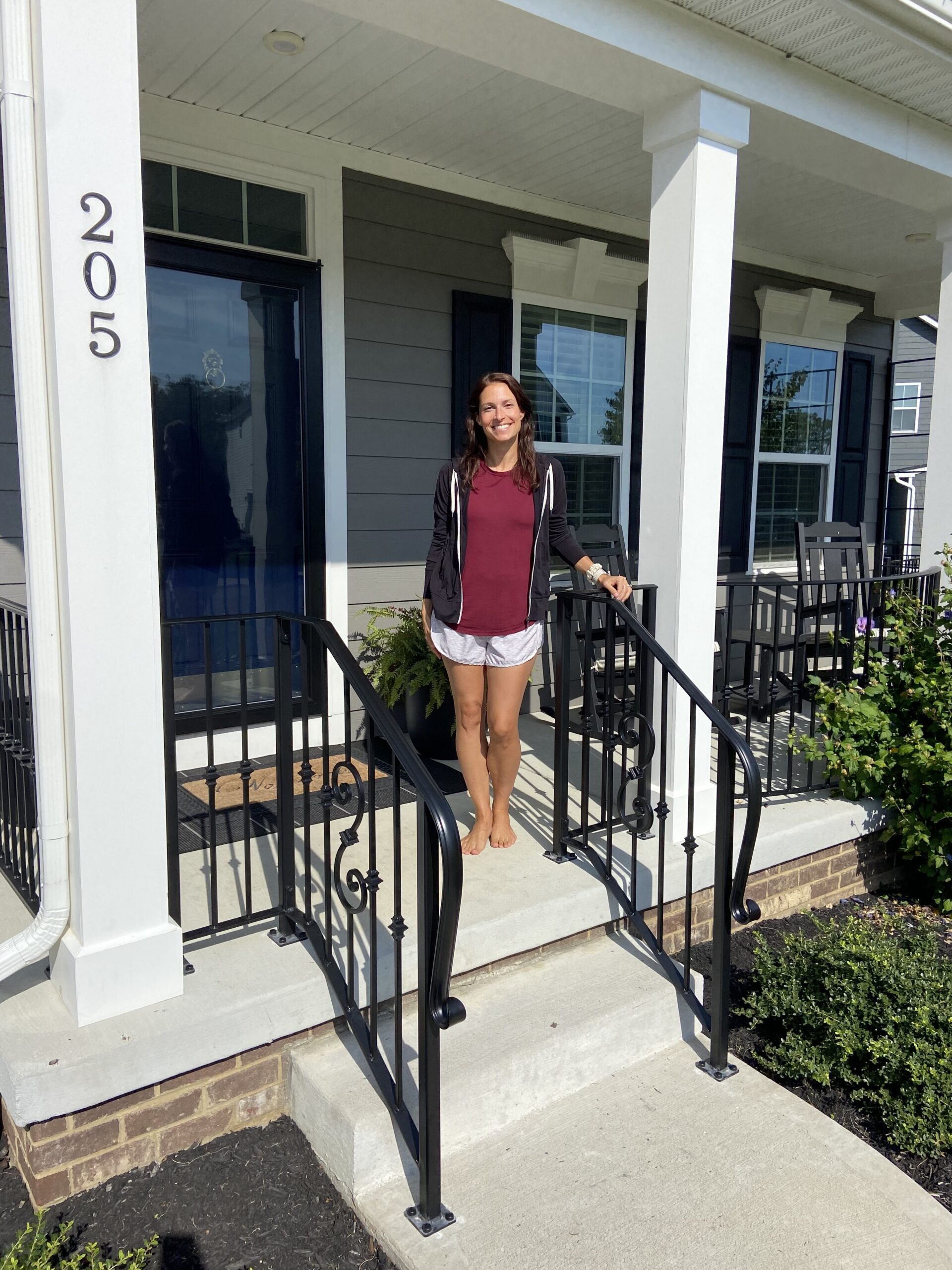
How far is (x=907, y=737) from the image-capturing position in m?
3.42

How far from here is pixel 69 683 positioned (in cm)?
191

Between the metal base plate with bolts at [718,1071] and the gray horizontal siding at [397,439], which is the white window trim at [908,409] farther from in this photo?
the metal base plate with bolts at [718,1071]

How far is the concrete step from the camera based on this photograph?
76.9 inches

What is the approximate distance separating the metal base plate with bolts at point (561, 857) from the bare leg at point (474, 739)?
206mm

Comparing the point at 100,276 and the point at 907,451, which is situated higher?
the point at 907,451

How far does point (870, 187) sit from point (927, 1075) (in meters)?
3.31

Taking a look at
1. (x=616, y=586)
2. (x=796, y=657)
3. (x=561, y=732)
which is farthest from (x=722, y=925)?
(x=796, y=657)

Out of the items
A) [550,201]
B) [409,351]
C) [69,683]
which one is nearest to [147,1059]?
[69,683]

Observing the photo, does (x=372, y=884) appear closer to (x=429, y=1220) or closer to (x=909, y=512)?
(x=429, y=1220)

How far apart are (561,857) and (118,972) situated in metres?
1.38

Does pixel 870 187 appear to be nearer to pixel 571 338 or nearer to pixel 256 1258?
pixel 571 338

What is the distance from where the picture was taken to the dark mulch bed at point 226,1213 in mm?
1795

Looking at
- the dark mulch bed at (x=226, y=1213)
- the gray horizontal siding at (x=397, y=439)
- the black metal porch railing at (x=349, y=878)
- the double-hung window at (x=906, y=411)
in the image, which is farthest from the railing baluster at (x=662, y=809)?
the double-hung window at (x=906, y=411)

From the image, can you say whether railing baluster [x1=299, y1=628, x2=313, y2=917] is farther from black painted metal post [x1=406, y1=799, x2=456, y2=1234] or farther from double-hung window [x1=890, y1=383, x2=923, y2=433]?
double-hung window [x1=890, y1=383, x2=923, y2=433]
